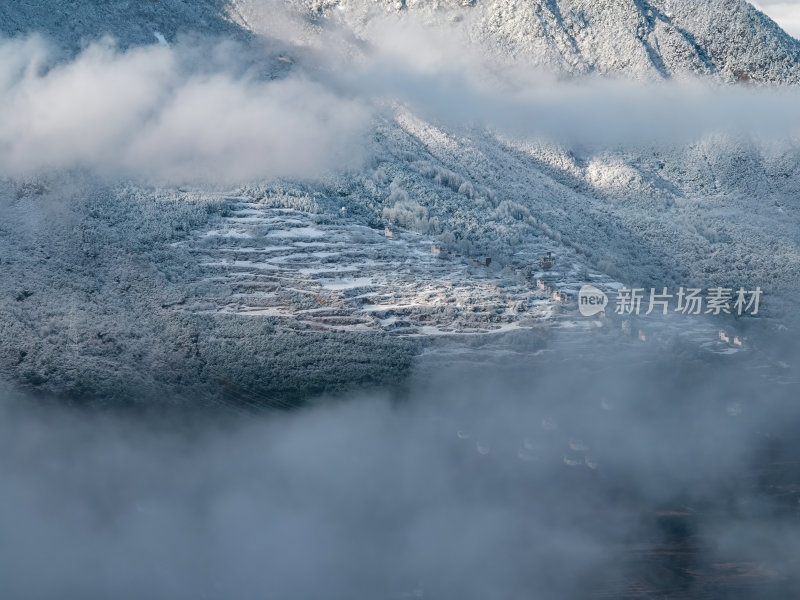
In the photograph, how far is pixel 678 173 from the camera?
190 ft

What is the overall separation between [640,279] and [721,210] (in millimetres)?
11485

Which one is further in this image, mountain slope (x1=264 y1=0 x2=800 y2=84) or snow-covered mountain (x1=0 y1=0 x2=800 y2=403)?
mountain slope (x1=264 y1=0 x2=800 y2=84)

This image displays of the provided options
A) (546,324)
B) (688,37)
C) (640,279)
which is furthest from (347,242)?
(688,37)

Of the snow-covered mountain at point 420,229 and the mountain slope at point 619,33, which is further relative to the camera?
the mountain slope at point 619,33

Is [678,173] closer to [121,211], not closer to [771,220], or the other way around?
[771,220]

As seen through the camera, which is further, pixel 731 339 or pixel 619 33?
pixel 619 33

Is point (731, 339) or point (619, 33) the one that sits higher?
point (619, 33)

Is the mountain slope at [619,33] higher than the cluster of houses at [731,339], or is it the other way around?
the mountain slope at [619,33]

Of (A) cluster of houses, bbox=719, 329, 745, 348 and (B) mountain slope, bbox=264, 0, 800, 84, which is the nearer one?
(A) cluster of houses, bbox=719, 329, 745, 348

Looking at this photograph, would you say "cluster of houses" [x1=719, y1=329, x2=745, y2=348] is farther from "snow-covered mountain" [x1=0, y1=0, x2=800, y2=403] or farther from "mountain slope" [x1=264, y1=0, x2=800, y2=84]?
"mountain slope" [x1=264, y1=0, x2=800, y2=84]

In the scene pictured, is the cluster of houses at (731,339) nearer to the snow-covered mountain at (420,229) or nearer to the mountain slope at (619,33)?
the snow-covered mountain at (420,229)

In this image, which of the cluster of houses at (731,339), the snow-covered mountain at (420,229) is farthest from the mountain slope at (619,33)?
the cluster of houses at (731,339)

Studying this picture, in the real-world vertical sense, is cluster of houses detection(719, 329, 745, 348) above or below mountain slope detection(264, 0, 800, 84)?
below

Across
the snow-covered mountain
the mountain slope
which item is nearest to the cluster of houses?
the snow-covered mountain
